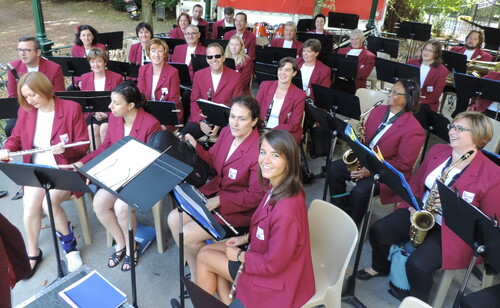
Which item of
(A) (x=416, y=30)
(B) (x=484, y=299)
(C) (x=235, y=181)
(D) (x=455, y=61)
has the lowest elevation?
(B) (x=484, y=299)

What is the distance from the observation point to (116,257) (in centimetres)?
353

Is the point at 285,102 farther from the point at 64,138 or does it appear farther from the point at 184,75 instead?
the point at 64,138

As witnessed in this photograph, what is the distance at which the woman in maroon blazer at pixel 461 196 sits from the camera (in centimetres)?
284

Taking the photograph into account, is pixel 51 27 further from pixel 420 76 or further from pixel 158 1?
pixel 420 76

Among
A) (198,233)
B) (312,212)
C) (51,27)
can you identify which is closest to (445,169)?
(312,212)

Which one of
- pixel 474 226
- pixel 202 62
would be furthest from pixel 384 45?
pixel 474 226

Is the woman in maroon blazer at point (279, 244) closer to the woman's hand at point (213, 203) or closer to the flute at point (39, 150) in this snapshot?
the woman's hand at point (213, 203)

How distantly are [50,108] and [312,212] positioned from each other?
8.65ft

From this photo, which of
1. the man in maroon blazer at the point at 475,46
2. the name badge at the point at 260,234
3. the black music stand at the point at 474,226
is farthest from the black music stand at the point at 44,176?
the man in maroon blazer at the point at 475,46

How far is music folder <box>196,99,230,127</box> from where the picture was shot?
389cm

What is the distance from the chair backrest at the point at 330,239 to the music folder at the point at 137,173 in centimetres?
105

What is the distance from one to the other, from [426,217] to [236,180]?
156 centimetres

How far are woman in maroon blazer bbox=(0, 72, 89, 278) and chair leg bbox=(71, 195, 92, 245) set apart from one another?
4.7 inches

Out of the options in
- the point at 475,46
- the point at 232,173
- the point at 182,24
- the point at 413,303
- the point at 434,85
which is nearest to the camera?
the point at 413,303
